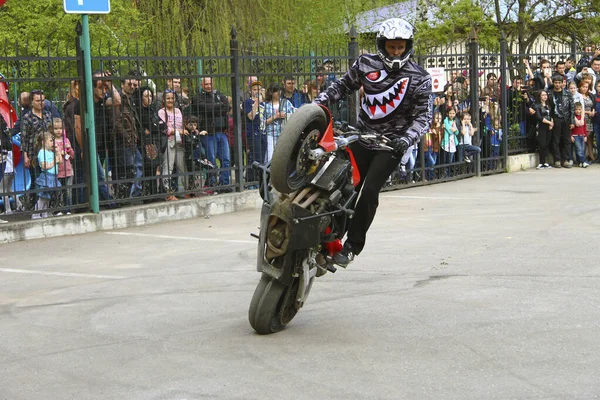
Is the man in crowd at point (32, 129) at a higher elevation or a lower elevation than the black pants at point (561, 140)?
higher

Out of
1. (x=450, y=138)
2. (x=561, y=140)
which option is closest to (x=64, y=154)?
(x=450, y=138)

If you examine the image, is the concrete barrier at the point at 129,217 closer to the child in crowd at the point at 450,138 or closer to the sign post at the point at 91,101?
the sign post at the point at 91,101

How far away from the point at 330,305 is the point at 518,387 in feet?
7.75

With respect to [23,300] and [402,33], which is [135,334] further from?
[402,33]

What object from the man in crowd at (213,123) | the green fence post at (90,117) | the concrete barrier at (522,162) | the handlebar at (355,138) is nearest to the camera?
the handlebar at (355,138)

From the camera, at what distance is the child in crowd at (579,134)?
1914cm

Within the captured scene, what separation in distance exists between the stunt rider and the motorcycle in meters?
0.42

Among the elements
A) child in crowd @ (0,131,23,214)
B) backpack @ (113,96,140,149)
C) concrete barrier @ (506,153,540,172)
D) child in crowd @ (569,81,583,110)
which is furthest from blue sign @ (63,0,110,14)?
child in crowd @ (569,81,583,110)

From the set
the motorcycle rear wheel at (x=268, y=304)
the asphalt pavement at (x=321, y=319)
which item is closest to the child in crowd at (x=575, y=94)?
the asphalt pavement at (x=321, y=319)

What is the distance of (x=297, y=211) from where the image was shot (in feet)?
20.7

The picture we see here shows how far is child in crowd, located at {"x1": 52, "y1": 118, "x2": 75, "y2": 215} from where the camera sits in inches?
463

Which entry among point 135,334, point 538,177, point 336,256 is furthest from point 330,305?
point 538,177

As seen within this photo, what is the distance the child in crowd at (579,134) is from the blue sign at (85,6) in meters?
10.8

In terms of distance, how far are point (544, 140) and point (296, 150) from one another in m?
14.0
